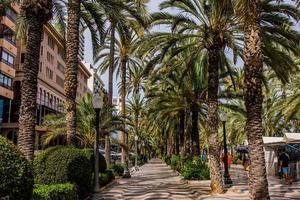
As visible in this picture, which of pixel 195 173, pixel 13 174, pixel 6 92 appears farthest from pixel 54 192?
pixel 6 92

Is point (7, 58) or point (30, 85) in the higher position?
point (7, 58)

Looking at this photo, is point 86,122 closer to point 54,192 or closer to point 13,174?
point 54,192

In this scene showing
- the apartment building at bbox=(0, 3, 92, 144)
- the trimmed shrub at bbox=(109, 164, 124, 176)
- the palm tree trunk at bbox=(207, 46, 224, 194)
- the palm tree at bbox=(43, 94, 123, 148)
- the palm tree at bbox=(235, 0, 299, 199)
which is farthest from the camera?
the apartment building at bbox=(0, 3, 92, 144)

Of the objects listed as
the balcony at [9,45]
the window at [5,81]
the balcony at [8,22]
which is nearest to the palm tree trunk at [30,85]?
the balcony at [8,22]

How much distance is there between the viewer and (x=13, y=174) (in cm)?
718

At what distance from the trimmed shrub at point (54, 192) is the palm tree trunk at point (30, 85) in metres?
1.22

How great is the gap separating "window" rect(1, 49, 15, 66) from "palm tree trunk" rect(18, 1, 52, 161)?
46.7m

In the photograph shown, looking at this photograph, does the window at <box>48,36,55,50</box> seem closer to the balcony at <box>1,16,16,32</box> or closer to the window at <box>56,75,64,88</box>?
the window at <box>56,75,64,88</box>

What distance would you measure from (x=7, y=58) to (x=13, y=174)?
54.9 metres

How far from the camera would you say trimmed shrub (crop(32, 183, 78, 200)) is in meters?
10.2

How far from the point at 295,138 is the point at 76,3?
1509cm

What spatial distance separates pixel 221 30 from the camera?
19500 millimetres

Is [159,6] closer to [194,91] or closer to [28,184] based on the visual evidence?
[194,91]

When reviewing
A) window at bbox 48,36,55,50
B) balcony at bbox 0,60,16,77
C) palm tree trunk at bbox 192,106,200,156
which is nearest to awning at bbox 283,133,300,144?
palm tree trunk at bbox 192,106,200,156
